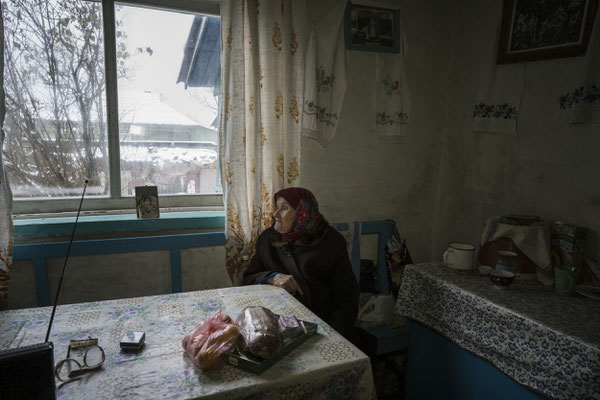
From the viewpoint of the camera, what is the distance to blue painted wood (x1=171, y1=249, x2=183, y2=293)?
1.97 meters

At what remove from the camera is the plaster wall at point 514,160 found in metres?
1.80

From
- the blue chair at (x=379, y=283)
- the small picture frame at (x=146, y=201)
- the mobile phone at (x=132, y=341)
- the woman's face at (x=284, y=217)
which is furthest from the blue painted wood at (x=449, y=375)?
the small picture frame at (x=146, y=201)

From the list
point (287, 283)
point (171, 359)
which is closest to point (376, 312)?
point (287, 283)

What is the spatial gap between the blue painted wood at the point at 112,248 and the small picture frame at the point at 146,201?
13 cm

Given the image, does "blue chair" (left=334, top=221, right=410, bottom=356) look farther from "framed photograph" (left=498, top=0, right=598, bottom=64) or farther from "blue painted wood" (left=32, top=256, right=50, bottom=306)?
"blue painted wood" (left=32, top=256, right=50, bottom=306)

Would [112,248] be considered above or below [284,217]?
below

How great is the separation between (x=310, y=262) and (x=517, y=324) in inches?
34.4

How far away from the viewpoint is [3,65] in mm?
1617

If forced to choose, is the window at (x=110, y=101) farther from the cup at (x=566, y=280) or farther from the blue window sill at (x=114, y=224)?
the cup at (x=566, y=280)

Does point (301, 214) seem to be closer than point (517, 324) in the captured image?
No

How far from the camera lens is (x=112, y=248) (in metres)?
1.84

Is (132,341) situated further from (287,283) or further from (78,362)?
(287,283)

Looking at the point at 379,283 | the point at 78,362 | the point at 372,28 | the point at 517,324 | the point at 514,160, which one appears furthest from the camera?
the point at 379,283

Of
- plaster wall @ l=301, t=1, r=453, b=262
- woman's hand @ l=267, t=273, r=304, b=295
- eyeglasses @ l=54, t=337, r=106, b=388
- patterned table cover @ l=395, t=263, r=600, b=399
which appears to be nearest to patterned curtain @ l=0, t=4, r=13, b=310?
eyeglasses @ l=54, t=337, r=106, b=388
